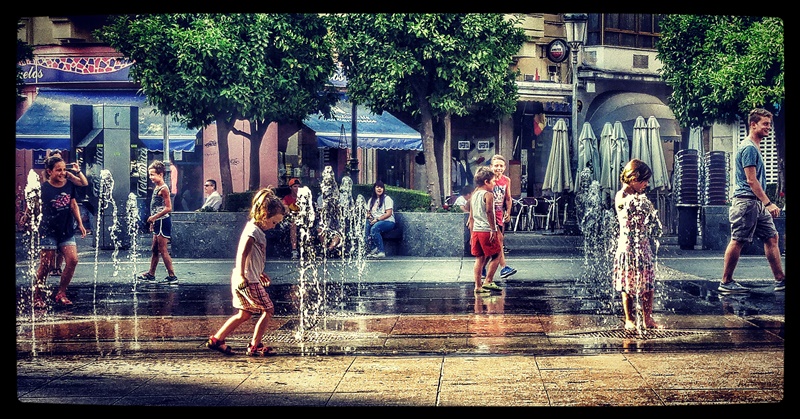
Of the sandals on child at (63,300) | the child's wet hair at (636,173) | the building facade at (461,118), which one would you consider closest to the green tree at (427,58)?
the building facade at (461,118)

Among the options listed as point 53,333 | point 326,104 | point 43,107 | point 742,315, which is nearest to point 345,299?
point 53,333

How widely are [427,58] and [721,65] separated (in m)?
6.64

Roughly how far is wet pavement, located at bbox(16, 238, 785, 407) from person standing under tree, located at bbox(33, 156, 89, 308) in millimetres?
376

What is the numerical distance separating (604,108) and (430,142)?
10.3 m

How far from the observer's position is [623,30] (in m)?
27.2

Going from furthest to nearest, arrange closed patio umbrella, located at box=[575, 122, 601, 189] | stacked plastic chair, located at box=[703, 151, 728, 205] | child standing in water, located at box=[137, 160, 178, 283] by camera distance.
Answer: closed patio umbrella, located at box=[575, 122, 601, 189] → stacked plastic chair, located at box=[703, 151, 728, 205] → child standing in water, located at box=[137, 160, 178, 283]

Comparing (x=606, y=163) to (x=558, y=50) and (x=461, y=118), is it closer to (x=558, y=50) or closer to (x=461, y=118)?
(x=558, y=50)

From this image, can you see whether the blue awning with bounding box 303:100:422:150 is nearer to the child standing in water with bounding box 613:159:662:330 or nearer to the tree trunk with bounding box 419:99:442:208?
the tree trunk with bounding box 419:99:442:208

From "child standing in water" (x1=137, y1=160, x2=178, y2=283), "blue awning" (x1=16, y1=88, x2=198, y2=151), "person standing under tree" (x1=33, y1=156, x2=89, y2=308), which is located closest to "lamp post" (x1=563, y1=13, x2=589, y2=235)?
"blue awning" (x1=16, y1=88, x2=198, y2=151)

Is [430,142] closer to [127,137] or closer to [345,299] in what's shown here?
[127,137]

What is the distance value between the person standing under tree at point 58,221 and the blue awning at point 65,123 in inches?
430

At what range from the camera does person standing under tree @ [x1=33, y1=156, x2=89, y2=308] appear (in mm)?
10117

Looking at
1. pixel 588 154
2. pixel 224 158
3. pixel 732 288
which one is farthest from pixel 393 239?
pixel 588 154

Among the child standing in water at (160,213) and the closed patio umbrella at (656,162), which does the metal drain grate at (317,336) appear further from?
the closed patio umbrella at (656,162)
